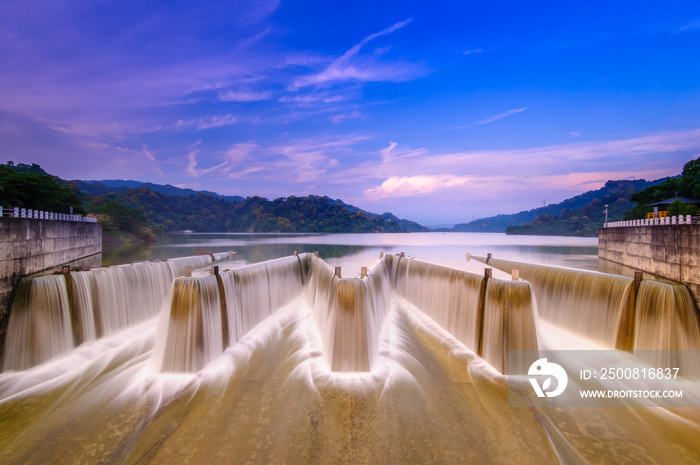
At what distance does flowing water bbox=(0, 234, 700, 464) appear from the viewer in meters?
4.63

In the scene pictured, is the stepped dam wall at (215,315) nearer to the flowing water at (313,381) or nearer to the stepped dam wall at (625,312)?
the flowing water at (313,381)

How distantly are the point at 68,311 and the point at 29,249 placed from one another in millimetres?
Result: 4365

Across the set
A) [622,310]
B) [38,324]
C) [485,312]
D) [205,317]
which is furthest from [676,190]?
[38,324]

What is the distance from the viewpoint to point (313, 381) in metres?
6.81

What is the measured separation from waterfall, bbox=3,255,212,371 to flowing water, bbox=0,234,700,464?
0.05 metres

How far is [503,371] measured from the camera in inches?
275

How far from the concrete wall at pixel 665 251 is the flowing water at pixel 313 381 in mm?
2873

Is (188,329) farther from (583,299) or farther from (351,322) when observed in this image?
(583,299)

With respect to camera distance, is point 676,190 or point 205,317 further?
point 676,190

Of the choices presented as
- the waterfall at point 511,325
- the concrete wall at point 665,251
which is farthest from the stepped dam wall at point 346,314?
the concrete wall at point 665,251

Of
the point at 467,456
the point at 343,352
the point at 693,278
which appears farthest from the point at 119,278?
the point at 693,278

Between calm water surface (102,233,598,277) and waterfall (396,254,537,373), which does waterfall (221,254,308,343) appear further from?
waterfall (396,254,537,373)

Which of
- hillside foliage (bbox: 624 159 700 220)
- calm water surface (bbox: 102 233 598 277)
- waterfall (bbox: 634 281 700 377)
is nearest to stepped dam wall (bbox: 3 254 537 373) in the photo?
calm water surface (bbox: 102 233 598 277)

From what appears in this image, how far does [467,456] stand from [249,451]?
318 centimetres
